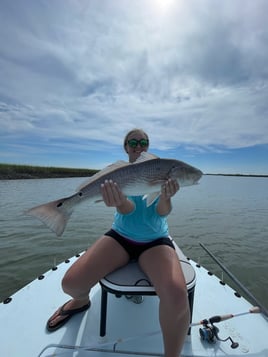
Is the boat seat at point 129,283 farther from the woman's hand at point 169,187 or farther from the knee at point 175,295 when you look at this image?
the woman's hand at point 169,187

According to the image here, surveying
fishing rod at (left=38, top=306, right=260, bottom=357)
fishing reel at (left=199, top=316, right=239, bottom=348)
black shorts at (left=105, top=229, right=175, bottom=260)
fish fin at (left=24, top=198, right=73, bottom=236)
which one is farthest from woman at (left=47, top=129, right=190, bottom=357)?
fishing reel at (left=199, top=316, right=239, bottom=348)

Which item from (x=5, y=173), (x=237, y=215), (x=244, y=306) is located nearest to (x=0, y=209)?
(x=244, y=306)

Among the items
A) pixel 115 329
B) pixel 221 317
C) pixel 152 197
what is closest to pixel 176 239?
pixel 221 317

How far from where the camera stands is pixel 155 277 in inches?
95.9

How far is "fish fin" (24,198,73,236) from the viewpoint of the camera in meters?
2.76

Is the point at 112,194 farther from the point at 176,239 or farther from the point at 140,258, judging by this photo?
the point at 176,239

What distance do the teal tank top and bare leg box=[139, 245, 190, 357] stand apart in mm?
432

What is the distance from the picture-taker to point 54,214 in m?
2.84

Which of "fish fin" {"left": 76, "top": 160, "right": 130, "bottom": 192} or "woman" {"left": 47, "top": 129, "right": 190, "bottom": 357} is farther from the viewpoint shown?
"fish fin" {"left": 76, "top": 160, "right": 130, "bottom": 192}

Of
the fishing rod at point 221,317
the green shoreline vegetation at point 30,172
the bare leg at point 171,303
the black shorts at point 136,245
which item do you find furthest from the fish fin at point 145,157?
the green shoreline vegetation at point 30,172

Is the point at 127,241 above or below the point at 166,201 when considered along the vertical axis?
below

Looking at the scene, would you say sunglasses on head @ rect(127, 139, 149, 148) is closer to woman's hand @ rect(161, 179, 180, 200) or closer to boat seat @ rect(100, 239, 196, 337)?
woman's hand @ rect(161, 179, 180, 200)

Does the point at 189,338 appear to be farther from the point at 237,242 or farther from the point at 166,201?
the point at 237,242

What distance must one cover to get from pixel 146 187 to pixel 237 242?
7924mm
